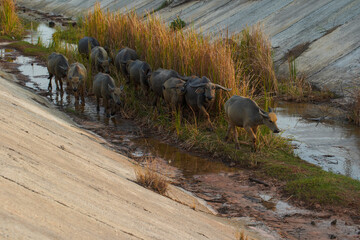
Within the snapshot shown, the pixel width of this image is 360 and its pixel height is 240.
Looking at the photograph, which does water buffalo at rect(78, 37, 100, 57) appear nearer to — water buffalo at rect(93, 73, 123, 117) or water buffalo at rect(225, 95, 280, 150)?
water buffalo at rect(93, 73, 123, 117)

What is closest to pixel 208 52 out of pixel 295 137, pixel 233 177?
pixel 295 137

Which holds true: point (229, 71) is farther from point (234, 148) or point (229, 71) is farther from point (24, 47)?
point (24, 47)

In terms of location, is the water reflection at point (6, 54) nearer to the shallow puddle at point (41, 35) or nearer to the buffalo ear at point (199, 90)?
the shallow puddle at point (41, 35)

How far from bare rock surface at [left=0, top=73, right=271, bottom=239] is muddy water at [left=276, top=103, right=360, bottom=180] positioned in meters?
3.32

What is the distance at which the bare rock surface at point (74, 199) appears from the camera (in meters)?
4.06

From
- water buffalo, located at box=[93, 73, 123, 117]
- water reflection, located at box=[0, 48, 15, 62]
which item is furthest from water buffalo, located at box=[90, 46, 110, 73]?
water reflection, located at box=[0, 48, 15, 62]

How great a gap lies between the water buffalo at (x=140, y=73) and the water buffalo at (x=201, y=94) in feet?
6.65

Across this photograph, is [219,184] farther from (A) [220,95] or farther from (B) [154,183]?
(A) [220,95]

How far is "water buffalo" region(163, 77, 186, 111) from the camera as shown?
11.1 metres

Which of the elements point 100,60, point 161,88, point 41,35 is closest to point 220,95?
point 161,88

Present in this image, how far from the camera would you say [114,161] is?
8.14 metres

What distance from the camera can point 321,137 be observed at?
11.0 metres

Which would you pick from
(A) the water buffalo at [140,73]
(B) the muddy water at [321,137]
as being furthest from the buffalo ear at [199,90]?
(A) the water buffalo at [140,73]

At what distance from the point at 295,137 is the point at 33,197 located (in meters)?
7.64
